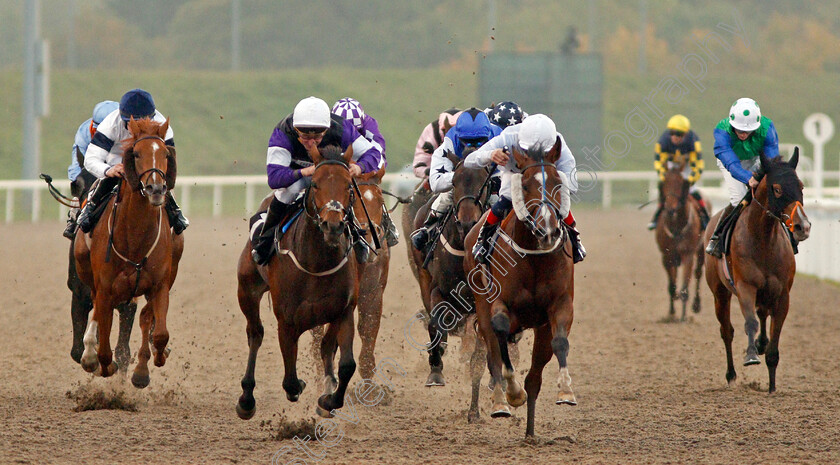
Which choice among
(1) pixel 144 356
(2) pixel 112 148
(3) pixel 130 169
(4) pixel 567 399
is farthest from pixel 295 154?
(4) pixel 567 399

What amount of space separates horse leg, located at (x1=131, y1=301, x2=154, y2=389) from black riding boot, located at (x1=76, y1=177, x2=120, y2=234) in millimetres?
703

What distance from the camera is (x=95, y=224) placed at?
8125 millimetres

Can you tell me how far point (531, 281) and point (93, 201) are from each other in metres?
3.37

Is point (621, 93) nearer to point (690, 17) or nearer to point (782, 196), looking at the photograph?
point (690, 17)

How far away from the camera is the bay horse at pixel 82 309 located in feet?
28.7

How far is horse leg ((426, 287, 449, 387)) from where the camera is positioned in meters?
8.37

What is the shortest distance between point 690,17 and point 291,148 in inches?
1947

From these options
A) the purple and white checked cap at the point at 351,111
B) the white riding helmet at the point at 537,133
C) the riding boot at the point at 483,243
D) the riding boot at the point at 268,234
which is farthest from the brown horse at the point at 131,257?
the white riding helmet at the point at 537,133

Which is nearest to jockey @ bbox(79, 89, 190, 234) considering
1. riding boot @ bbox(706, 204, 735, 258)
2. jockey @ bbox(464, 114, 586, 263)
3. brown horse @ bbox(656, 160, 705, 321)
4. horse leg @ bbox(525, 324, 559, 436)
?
jockey @ bbox(464, 114, 586, 263)

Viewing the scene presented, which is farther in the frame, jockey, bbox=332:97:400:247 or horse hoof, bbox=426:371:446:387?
jockey, bbox=332:97:400:247

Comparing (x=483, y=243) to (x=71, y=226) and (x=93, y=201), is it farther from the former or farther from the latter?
(x=71, y=226)

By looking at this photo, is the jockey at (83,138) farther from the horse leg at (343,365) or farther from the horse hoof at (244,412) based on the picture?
the horse leg at (343,365)

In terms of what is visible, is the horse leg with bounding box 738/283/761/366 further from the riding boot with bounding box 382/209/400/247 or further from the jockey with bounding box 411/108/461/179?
the jockey with bounding box 411/108/461/179

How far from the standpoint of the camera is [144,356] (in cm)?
805
